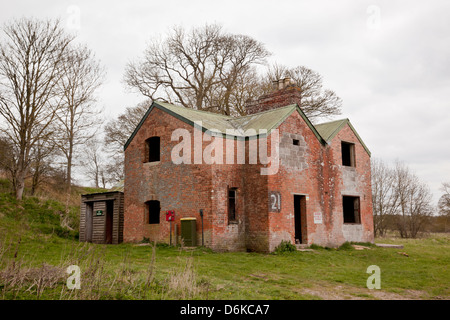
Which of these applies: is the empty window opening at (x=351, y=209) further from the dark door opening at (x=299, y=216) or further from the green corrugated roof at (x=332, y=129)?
the dark door opening at (x=299, y=216)

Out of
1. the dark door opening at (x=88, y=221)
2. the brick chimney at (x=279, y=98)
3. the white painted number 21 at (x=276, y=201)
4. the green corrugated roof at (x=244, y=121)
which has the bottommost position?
the dark door opening at (x=88, y=221)

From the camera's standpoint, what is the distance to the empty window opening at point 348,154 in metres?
20.1

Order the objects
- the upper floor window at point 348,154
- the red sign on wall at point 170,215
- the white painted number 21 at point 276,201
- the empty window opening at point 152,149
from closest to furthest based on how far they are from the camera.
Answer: the white painted number 21 at point 276,201 → the red sign on wall at point 170,215 → the empty window opening at point 152,149 → the upper floor window at point 348,154

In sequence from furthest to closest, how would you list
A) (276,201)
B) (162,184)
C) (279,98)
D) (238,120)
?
(279,98)
(238,120)
(162,184)
(276,201)

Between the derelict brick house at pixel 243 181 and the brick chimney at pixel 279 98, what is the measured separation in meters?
0.06

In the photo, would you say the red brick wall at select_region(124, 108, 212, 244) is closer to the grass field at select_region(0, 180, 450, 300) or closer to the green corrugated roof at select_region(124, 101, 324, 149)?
the green corrugated roof at select_region(124, 101, 324, 149)

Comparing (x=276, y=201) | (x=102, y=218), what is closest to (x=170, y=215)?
(x=276, y=201)

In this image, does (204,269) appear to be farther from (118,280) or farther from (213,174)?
(213,174)

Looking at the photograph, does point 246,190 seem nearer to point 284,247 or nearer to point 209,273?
point 284,247

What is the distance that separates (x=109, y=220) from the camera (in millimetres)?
20125

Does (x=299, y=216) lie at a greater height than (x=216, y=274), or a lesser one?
greater

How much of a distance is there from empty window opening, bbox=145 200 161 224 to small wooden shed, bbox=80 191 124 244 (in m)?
2.04

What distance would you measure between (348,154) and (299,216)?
5230 millimetres

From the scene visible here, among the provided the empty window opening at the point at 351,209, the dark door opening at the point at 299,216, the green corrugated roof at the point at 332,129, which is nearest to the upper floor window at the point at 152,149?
the dark door opening at the point at 299,216
